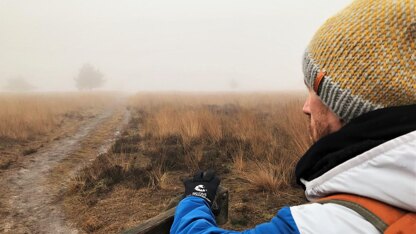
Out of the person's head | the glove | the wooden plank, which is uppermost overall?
the person's head

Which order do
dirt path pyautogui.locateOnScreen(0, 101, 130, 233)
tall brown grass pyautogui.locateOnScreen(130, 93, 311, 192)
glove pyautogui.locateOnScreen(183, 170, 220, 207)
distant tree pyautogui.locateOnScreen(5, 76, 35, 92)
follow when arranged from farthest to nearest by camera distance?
distant tree pyautogui.locateOnScreen(5, 76, 35, 92) < tall brown grass pyautogui.locateOnScreen(130, 93, 311, 192) < dirt path pyautogui.locateOnScreen(0, 101, 130, 233) < glove pyautogui.locateOnScreen(183, 170, 220, 207)

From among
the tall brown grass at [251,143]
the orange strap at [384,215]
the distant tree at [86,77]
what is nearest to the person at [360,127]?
the orange strap at [384,215]

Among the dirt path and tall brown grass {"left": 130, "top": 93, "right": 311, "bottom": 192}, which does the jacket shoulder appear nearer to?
tall brown grass {"left": 130, "top": 93, "right": 311, "bottom": 192}

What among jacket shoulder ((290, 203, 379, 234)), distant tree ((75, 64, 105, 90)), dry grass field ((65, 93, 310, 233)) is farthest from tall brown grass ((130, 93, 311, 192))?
distant tree ((75, 64, 105, 90))

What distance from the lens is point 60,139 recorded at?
8773 mm

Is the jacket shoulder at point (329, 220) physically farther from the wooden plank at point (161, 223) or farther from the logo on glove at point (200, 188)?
the wooden plank at point (161, 223)

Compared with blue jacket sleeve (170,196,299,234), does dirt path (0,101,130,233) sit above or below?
below

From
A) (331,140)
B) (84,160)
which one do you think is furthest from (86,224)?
(331,140)

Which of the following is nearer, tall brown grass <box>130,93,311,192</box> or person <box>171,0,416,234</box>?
person <box>171,0,416,234</box>

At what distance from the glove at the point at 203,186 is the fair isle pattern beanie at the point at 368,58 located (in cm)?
78

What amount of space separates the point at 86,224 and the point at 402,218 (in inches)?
151

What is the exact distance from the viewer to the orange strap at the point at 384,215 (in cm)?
64

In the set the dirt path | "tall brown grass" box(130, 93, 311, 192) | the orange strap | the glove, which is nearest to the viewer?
the orange strap

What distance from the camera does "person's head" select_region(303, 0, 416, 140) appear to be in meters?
0.84
